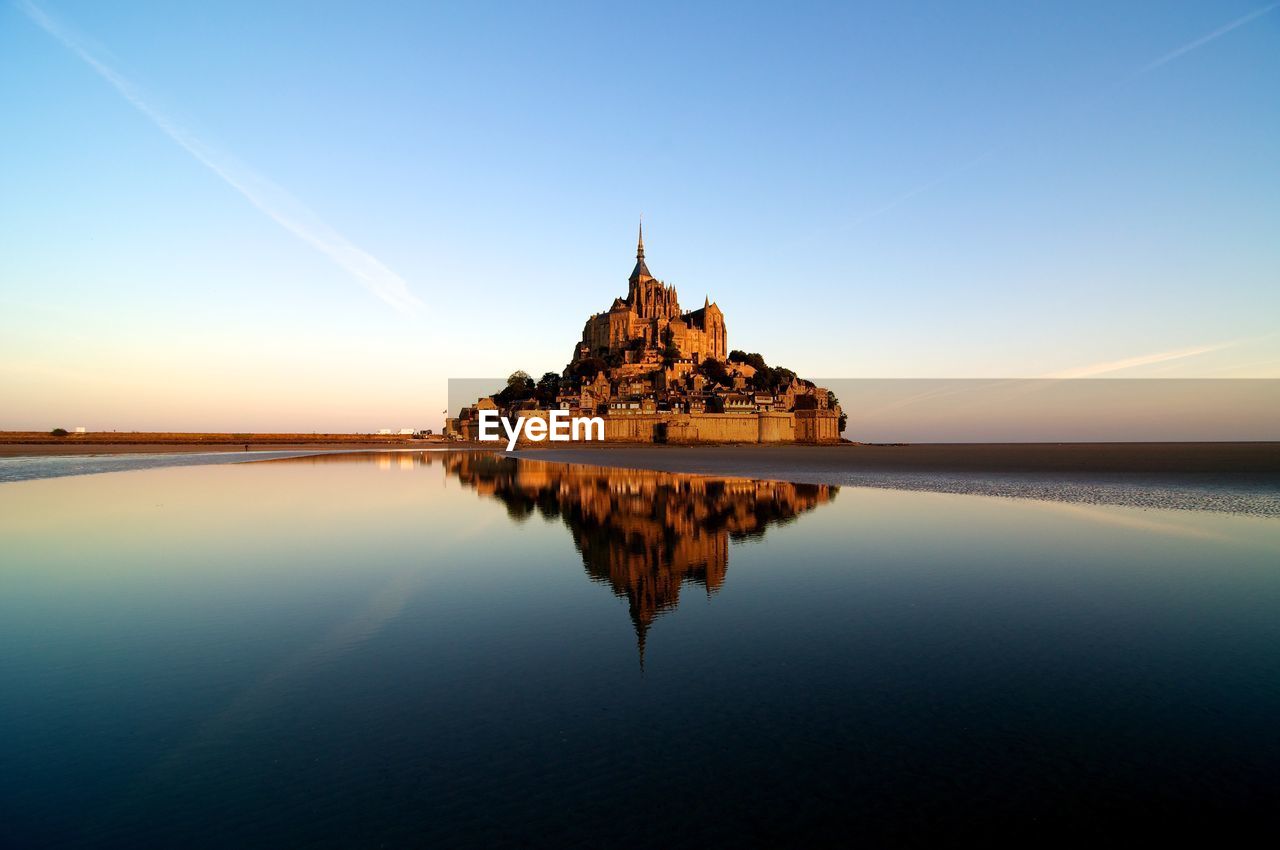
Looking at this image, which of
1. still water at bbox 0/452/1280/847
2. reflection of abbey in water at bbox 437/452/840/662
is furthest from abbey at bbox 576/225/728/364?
still water at bbox 0/452/1280/847

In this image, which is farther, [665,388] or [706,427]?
[665,388]

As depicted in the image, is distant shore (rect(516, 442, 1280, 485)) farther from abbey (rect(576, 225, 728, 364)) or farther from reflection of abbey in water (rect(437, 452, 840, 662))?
abbey (rect(576, 225, 728, 364))

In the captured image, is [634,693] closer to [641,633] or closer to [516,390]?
[641,633]

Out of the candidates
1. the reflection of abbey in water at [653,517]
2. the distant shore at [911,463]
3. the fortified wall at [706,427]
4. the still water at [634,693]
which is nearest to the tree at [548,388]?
the fortified wall at [706,427]

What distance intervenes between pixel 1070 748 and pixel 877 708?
1.69m

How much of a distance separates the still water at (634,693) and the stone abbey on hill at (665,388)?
355 ft

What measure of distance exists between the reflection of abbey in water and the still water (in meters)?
0.23

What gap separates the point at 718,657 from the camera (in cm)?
875

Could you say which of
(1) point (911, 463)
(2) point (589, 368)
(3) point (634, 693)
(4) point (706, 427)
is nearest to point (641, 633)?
(3) point (634, 693)

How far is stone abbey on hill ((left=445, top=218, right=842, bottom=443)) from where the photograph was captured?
125m

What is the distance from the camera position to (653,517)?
891 inches

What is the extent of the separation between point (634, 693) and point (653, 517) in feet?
49.9

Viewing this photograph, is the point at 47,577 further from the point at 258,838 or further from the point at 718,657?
the point at 718,657

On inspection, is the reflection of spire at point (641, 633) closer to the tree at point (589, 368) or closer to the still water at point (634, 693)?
the still water at point (634, 693)
